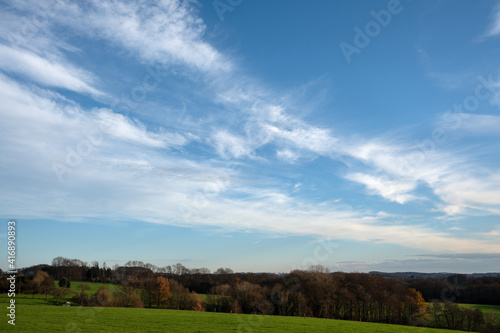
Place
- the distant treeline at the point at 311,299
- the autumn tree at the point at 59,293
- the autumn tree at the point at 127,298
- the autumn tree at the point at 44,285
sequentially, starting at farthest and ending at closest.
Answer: the autumn tree at the point at 59,293
the autumn tree at the point at 44,285
the autumn tree at the point at 127,298
the distant treeline at the point at 311,299

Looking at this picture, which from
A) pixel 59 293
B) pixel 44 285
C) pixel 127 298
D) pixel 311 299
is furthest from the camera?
pixel 59 293

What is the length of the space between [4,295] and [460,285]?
124 meters

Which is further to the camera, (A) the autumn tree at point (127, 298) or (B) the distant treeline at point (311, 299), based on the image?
(A) the autumn tree at point (127, 298)

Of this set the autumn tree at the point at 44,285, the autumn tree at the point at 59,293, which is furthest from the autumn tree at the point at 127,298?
the autumn tree at the point at 44,285

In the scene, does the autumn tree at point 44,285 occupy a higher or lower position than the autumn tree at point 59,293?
higher

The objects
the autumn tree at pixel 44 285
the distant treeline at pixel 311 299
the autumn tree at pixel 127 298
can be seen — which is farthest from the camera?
the autumn tree at pixel 44 285

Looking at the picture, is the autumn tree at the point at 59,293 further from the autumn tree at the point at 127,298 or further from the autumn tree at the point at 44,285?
the autumn tree at the point at 127,298

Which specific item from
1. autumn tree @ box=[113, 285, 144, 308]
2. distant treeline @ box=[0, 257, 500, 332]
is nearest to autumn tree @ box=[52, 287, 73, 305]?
distant treeline @ box=[0, 257, 500, 332]

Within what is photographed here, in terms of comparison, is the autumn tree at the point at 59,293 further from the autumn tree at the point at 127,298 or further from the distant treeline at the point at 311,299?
the autumn tree at the point at 127,298

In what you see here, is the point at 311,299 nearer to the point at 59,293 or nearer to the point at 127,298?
the point at 127,298

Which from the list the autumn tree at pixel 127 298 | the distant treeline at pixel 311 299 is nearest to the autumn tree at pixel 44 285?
the distant treeline at pixel 311 299

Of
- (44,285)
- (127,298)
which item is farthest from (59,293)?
(127,298)

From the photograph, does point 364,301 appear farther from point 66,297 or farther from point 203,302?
point 66,297

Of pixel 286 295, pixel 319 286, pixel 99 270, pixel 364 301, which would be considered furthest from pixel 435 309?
pixel 99 270
